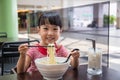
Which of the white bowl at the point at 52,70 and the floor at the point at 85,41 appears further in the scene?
the floor at the point at 85,41

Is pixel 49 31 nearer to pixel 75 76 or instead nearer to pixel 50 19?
pixel 50 19

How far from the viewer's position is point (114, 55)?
5137mm

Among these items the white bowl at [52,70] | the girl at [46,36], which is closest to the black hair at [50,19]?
the girl at [46,36]

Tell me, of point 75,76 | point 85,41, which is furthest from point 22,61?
point 85,41

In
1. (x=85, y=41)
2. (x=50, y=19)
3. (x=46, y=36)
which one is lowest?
(x=85, y=41)

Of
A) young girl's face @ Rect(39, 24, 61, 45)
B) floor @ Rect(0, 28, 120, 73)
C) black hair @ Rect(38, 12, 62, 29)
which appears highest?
black hair @ Rect(38, 12, 62, 29)

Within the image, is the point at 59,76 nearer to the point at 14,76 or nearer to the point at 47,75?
the point at 47,75

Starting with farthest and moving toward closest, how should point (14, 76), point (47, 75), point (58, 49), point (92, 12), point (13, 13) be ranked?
point (13, 13) → point (92, 12) → point (58, 49) → point (14, 76) → point (47, 75)

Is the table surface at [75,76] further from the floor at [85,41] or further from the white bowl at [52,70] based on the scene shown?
the floor at [85,41]

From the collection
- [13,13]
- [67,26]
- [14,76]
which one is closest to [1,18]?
[13,13]

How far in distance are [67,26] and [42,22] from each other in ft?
10.2

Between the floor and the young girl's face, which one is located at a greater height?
the young girl's face

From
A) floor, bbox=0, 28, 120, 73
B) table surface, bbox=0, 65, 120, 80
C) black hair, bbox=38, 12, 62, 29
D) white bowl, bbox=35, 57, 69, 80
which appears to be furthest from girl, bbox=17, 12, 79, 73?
floor, bbox=0, 28, 120, 73

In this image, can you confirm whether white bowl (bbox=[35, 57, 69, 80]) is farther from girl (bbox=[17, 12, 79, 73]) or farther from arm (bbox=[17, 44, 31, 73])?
girl (bbox=[17, 12, 79, 73])
